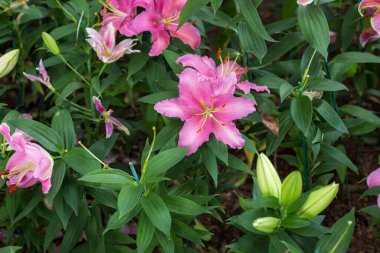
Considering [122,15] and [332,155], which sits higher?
[122,15]

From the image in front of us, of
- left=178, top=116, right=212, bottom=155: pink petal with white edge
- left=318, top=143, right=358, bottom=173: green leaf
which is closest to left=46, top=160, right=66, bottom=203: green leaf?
left=178, top=116, right=212, bottom=155: pink petal with white edge

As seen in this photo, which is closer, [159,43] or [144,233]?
[144,233]

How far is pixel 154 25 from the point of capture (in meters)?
1.40

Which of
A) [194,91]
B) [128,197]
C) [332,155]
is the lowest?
[332,155]

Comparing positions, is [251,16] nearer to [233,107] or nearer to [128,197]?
[233,107]

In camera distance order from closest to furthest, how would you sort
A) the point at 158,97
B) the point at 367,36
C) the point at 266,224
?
1. the point at 266,224
2. the point at 158,97
3. the point at 367,36

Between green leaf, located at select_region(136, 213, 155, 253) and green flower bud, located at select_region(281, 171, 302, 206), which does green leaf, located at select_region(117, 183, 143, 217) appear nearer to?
green leaf, located at select_region(136, 213, 155, 253)

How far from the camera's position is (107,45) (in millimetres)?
1387

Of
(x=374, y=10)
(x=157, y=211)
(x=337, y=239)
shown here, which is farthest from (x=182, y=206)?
(x=374, y=10)

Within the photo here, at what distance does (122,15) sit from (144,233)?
19.1 inches

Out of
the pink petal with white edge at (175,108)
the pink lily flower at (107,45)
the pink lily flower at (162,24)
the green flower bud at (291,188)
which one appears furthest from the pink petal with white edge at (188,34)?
the green flower bud at (291,188)

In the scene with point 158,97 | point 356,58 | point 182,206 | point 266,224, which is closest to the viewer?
point 266,224

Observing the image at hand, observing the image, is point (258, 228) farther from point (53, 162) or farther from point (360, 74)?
point (360, 74)

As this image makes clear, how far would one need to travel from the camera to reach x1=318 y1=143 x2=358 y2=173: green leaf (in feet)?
4.90
